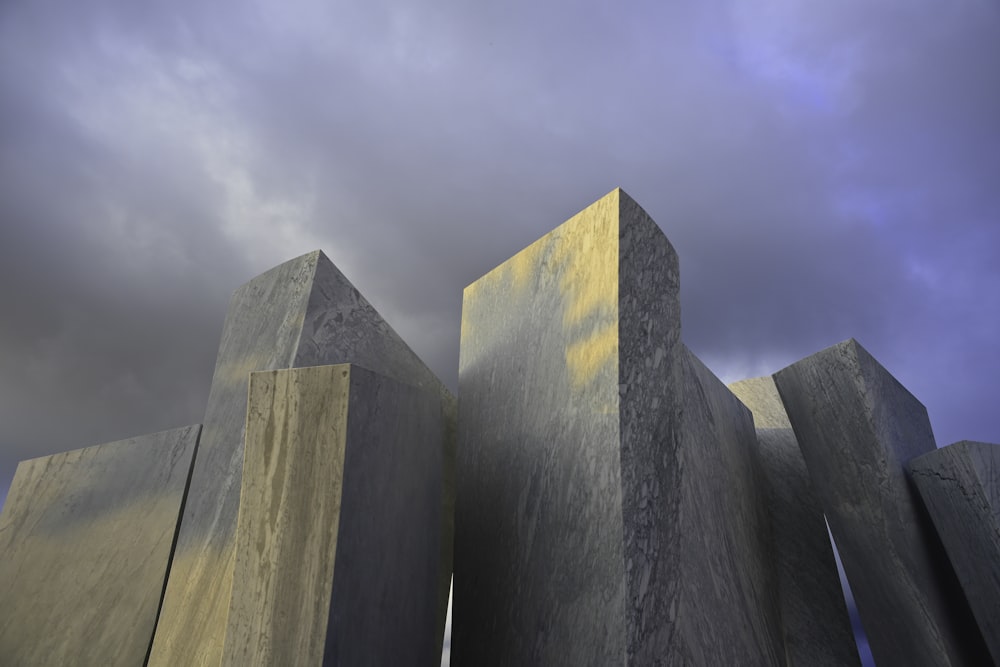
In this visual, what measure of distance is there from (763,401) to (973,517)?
2.53 meters

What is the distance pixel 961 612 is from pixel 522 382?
9.55 ft

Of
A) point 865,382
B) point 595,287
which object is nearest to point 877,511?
point 865,382

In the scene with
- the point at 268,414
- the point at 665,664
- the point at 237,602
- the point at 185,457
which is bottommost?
the point at 665,664

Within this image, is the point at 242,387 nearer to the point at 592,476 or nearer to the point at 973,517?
the point at 592,476

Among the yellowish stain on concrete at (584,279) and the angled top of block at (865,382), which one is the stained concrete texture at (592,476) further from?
the angled top of block at (865,382)

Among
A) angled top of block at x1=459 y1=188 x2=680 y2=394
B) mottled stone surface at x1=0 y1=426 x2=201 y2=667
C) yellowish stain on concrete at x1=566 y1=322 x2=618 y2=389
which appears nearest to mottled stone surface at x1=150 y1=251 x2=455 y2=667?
mottled stone surface at x1=0 y1=426 x2=201 y2=667

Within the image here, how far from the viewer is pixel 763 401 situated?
5719 mm

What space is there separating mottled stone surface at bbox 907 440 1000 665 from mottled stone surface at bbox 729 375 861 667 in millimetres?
1021

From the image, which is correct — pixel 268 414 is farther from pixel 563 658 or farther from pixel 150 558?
pixel 150 558

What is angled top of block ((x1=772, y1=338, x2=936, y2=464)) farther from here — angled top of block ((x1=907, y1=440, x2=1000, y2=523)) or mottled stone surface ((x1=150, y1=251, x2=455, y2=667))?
mottled stone surface ((x1=150, y1=251, x2=455, y2=667))

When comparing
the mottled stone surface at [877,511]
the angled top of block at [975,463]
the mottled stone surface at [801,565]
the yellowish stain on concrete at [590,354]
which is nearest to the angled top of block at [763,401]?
the mottled stone surface at [801,565]

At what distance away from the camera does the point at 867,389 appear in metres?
A: 3.63

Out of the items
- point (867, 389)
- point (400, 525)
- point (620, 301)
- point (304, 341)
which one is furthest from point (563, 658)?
point (867, 389)

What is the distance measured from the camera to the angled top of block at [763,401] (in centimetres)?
550
